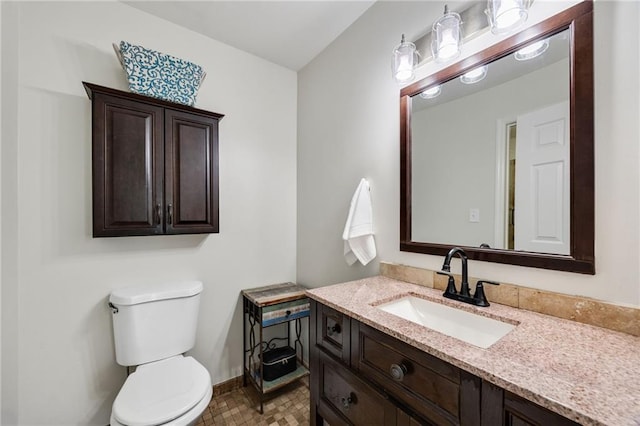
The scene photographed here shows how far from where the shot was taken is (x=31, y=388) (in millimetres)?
1365

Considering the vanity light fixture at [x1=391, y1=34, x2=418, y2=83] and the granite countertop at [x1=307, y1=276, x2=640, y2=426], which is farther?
the vanity light fixture at [x1=391, y1=34, x2=418, y2=83]

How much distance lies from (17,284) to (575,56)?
2550 mm

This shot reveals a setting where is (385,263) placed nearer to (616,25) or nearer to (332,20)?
(616,25)

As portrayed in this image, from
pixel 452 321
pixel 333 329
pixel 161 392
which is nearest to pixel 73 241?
pixel 161 392

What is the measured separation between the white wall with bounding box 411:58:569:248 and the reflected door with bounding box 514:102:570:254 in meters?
0.06

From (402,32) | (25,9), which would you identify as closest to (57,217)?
(25,9)

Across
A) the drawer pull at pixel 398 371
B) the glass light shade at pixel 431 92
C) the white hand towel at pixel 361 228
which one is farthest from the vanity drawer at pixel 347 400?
the glass light shade at pixel 431 92

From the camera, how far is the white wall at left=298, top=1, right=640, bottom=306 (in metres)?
0.81

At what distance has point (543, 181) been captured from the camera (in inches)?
38.9

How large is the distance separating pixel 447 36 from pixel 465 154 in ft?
1.70

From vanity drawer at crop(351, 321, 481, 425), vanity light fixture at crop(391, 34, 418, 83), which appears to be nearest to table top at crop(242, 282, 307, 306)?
vanity drawer at crop(351, 321, 481, 425)

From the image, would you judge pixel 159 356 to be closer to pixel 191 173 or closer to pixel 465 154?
pixel 191 173

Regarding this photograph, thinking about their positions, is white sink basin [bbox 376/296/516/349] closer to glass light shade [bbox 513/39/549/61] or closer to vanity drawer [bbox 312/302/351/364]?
vanity drawer [bbox 312/302/351/364]

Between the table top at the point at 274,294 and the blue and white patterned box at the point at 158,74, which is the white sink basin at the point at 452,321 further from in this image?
the blue and white patterned box at the point at 158,74
